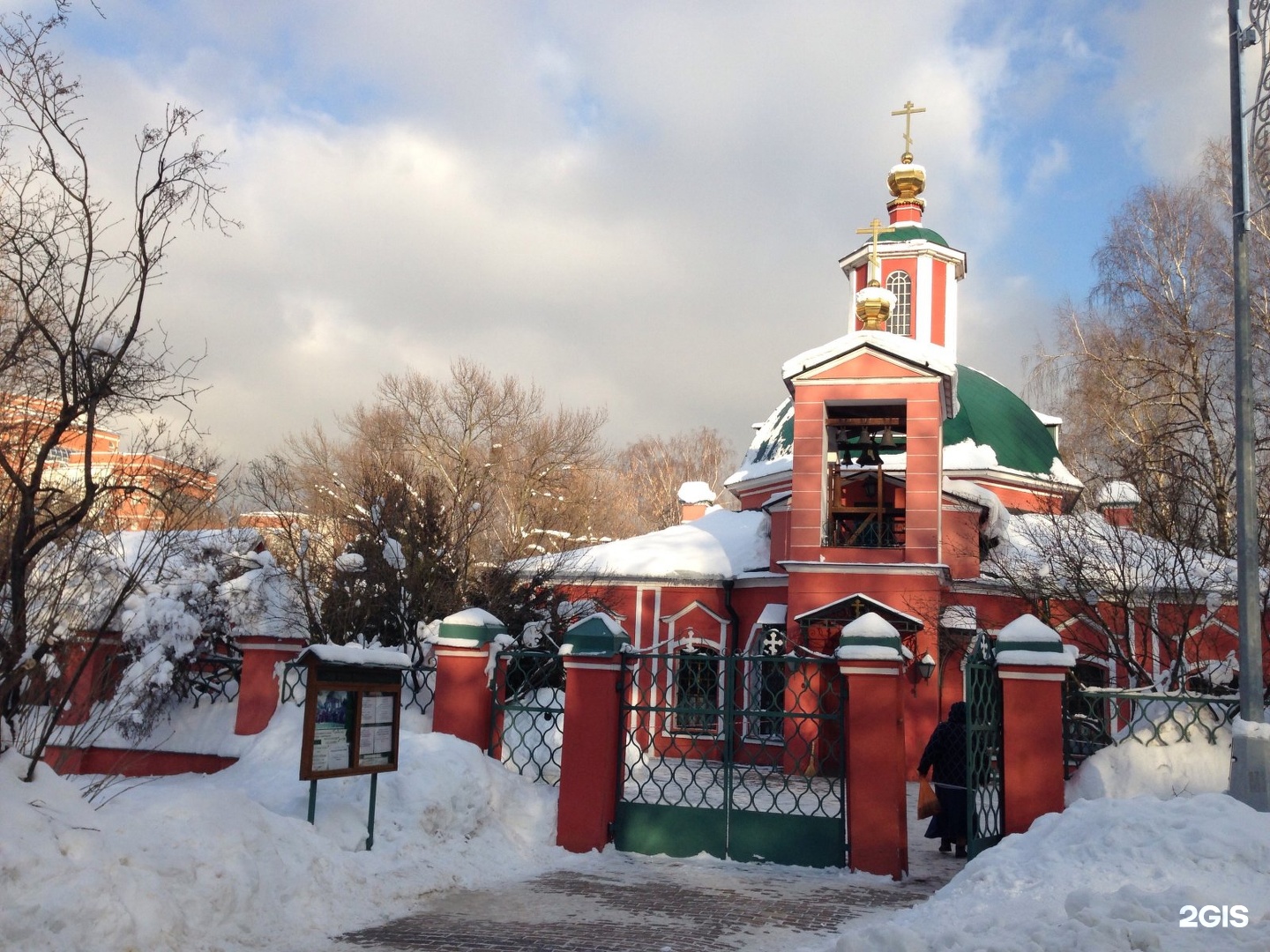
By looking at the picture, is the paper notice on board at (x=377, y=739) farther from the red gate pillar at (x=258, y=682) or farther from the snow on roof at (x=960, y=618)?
the snow on roof at (x=960, y=618)

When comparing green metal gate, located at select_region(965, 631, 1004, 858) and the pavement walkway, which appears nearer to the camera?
the pavement walkway

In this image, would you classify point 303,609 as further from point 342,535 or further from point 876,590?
point 876,590

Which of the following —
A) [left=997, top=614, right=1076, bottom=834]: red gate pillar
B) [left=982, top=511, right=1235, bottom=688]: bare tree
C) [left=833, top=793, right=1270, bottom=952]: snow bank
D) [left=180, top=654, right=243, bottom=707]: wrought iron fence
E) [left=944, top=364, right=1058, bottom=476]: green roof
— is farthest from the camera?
[left=944, top=364, right=1058, bottom=476]: green roof

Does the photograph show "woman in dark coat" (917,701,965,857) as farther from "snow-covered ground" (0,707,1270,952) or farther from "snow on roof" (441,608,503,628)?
"snow on roof" (441,608,503,628)

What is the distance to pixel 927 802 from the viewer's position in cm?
1051

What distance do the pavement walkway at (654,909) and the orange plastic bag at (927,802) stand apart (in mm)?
637

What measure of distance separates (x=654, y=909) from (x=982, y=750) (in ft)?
11.5

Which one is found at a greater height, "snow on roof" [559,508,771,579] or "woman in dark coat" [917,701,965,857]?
"snow on roof" [559,508,771,579]

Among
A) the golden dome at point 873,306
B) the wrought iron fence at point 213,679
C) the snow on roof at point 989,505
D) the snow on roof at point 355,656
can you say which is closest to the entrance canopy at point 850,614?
the snow on roof at point 989,505

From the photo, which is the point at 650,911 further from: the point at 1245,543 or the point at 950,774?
the point at 1245,543

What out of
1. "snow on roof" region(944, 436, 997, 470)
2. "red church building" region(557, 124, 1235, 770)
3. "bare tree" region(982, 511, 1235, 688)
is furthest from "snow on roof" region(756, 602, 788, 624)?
"snow on roof" region(944, 436, 997, 470)

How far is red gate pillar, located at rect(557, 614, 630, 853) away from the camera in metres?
9.70

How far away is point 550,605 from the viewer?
54.6 feet

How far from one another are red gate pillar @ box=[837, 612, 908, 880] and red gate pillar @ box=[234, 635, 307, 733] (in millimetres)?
5382
